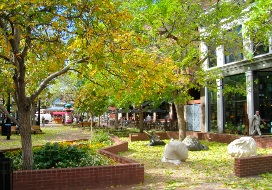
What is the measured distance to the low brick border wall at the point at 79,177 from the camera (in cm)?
756

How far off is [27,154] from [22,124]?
763mm

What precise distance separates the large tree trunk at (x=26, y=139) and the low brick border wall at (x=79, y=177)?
0.77 metres

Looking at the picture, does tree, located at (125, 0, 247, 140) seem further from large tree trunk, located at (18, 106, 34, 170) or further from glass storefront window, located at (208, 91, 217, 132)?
glass storefront window, located at (208, 91, 217, 132)

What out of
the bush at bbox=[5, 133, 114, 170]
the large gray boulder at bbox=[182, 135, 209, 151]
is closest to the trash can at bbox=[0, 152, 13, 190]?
the bush at bbox=[5, 133, 114, 170]

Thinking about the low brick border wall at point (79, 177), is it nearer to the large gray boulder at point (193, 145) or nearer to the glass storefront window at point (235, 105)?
the large gray boulder at point (193, 145)

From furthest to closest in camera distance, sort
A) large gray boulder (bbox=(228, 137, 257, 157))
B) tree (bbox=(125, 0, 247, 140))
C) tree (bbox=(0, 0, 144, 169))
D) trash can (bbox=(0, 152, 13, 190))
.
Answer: tree (bbox=(125, 0, 247, 140)) → large gray boulder (bbox=(228, 137, 257, 157)) → tree (bbox=(0, 0, 144, 169)) → trash can (bbox=(0, 152, 13, 190))

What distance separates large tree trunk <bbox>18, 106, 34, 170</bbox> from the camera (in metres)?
8.34

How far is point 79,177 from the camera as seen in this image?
26.0 feet

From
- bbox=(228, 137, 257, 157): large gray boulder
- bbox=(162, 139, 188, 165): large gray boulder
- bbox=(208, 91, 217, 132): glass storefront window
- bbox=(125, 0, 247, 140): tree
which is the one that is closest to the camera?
bbox=(162, 139, 188, 165): large gray boulder

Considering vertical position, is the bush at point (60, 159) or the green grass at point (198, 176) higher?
the bush at point (60, 159)

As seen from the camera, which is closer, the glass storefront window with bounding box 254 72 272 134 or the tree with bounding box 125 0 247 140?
the tree with bounding box 125 0 247 140

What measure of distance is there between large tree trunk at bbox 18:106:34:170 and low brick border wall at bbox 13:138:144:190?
766mm

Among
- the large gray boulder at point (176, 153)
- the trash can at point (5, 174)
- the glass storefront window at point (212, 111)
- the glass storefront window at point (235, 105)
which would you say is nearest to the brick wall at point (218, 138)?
the glass storefront window at point (235, 105)

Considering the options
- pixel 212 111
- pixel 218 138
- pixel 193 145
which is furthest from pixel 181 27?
pixel 212 111
